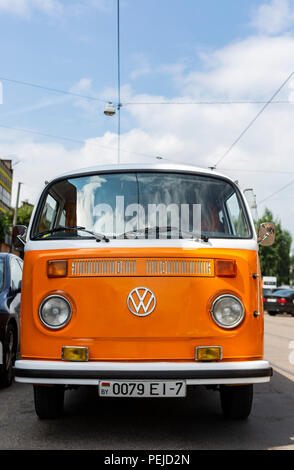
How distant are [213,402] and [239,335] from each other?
6.63 ft

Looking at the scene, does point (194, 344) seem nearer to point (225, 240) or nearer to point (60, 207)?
point (225, 240)

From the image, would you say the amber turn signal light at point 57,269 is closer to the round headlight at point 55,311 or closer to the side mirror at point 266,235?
the round headlight at point 55,311

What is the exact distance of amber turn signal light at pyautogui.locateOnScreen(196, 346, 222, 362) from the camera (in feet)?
14.1

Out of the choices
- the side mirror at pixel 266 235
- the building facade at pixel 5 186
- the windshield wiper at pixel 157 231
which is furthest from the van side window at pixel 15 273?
the building facade at pixel 5 186

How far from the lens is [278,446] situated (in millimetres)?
4391

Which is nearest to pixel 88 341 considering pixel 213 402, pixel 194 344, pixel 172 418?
pixel 194 344

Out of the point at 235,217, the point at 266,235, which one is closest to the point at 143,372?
the point at 235,217

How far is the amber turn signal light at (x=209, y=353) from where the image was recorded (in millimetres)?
4301

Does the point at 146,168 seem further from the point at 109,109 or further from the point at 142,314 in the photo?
the point at 109,109

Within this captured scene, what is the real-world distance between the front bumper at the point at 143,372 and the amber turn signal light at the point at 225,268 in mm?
637

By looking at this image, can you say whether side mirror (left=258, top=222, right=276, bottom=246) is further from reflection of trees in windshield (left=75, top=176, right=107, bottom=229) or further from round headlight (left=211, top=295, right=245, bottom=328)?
reflection of trees in windshield (left=75, top=176, right=107, bottom=229)

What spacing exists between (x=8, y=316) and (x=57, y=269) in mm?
2517

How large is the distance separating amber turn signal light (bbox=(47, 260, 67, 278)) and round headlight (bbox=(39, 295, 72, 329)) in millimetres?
162

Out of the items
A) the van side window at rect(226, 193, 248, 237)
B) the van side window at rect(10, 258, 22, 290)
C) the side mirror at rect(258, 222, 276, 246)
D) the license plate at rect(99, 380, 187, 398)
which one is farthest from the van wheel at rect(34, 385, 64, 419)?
the van side window at rect(10, 258, 22, 290)
